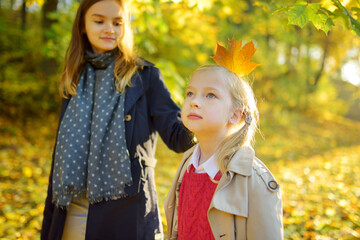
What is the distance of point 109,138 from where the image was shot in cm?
202

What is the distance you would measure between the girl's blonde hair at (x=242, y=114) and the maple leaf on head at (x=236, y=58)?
0.11ft

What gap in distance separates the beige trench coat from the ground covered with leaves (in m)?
0.22

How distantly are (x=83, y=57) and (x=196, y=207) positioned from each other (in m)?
1.41

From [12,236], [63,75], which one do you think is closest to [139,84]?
[63,75]

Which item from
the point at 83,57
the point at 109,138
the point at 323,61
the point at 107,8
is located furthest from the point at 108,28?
the point at 323,61

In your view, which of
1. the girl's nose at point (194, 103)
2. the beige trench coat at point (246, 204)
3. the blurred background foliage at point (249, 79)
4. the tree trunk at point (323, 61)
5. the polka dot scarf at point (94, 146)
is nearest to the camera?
the beige trench coat at point (246, 204)

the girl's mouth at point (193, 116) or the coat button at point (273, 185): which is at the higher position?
the girl's mouth at point (193, 116)

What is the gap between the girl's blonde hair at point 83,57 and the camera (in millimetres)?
2137

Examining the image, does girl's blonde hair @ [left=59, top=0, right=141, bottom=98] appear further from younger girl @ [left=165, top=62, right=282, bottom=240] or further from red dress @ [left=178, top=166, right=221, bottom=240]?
red dress @ [left=178, top=166, right=221, bottom=240]

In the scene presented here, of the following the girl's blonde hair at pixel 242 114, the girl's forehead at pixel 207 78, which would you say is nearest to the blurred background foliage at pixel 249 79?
the girl's blonde hair at pixel 242 114

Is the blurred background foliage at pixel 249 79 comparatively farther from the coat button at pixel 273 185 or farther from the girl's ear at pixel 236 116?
the coat button at pixel 273 185

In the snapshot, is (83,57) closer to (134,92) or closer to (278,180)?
(134,92)

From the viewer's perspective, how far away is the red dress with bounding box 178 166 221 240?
60.0 inches

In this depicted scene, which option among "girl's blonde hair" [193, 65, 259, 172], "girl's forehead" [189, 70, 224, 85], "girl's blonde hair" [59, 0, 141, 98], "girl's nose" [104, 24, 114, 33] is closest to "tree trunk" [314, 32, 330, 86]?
"girl's blonde hair" [59, 0, 141, 98]
